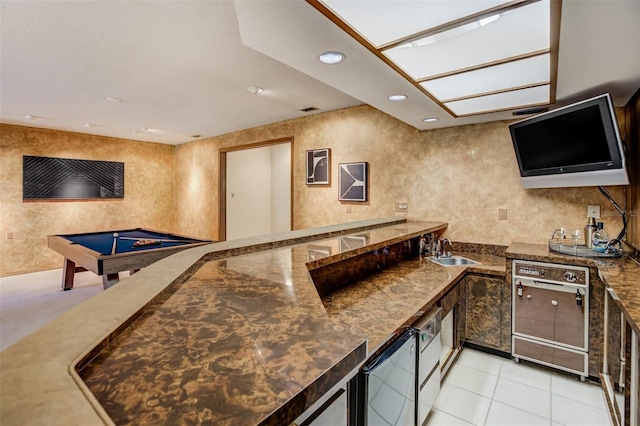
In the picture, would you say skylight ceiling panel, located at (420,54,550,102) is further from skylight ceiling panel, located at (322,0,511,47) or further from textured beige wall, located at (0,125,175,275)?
textured beige wall, located at (0,125,175,275)

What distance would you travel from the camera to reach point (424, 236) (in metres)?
3.19

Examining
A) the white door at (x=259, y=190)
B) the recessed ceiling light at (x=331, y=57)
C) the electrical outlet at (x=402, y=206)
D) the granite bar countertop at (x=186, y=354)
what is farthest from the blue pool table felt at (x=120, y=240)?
the recessed ceiling light at (x=331, y=57)

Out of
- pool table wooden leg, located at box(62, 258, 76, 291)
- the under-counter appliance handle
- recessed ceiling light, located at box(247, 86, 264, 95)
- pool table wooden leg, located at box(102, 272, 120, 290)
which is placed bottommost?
pool table wooden leg, located at box(62, 258, 76, 291)

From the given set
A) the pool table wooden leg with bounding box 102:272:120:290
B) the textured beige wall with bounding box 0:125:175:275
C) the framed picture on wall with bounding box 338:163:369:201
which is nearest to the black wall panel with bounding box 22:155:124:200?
the textured beige wall with bounding box 0:125:175:275

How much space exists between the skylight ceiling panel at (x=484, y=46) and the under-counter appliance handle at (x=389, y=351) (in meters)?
1.45

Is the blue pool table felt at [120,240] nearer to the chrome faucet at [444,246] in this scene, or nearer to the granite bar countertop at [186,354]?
the granite bar countertop at [186,354]

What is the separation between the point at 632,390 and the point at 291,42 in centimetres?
238

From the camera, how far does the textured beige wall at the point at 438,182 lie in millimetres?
2893

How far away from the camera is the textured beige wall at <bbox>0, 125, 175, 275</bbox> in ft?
17.2

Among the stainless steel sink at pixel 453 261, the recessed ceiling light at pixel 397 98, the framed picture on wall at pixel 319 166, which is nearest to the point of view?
the recessed ceiling light at pixel 397 98

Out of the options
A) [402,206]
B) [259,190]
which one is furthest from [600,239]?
[259,190]

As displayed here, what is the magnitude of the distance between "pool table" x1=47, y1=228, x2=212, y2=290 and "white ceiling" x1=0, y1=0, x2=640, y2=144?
5.70 feet

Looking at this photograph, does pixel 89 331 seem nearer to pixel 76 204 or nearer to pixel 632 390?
pixel 632 390

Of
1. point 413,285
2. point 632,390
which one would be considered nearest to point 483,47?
point 413,285
